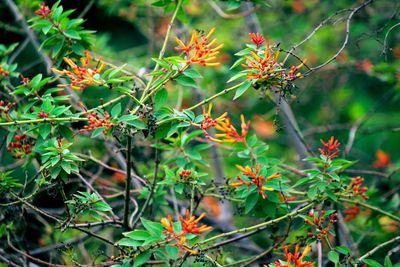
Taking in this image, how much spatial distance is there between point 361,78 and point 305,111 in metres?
0.68

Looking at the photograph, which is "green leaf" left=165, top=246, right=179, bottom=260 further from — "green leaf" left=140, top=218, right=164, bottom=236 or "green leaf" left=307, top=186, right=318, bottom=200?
"green leaf" left=307, top=186, right=318, bottom=200

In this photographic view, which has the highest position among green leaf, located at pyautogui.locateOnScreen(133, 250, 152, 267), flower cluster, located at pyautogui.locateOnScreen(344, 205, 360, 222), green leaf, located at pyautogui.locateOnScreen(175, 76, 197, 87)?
green leaf, located at pyautogui.locateOnScreen(175, 76, 197, 87)

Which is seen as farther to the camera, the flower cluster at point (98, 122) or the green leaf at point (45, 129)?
the green leaf at point (45, 129)

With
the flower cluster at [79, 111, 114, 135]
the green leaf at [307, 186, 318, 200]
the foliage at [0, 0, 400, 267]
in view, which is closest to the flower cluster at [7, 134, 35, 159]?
the foliage at [0, 0, 400, 267]

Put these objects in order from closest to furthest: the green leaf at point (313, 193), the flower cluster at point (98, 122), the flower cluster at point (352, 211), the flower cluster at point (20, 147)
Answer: the flower cluster at point (98, 122) < the green leaf at point (313, 193) < the flower cluster at point (20, 147) < the flower cluster at point (352, 211)

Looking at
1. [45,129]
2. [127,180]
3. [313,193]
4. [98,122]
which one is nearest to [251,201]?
[313,193]

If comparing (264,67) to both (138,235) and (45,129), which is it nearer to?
(138,235)

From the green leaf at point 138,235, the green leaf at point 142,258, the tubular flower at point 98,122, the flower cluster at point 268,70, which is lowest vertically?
the green leaf at point 142,258

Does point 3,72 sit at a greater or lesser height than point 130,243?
greater

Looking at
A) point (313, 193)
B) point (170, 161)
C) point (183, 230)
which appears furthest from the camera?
point (170, 161)

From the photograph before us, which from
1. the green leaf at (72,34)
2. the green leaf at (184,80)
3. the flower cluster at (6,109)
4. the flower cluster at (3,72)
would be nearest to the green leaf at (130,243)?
the green leaf at (184,80)

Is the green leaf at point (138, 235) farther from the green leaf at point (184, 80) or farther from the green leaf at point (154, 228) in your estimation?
the green leaf at point (184, 80)

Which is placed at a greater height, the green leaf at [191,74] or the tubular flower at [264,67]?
the tubular flower at [264,67]

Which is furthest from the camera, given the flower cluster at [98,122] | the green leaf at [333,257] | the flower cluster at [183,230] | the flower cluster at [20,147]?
the flower cluster at [20,147]
